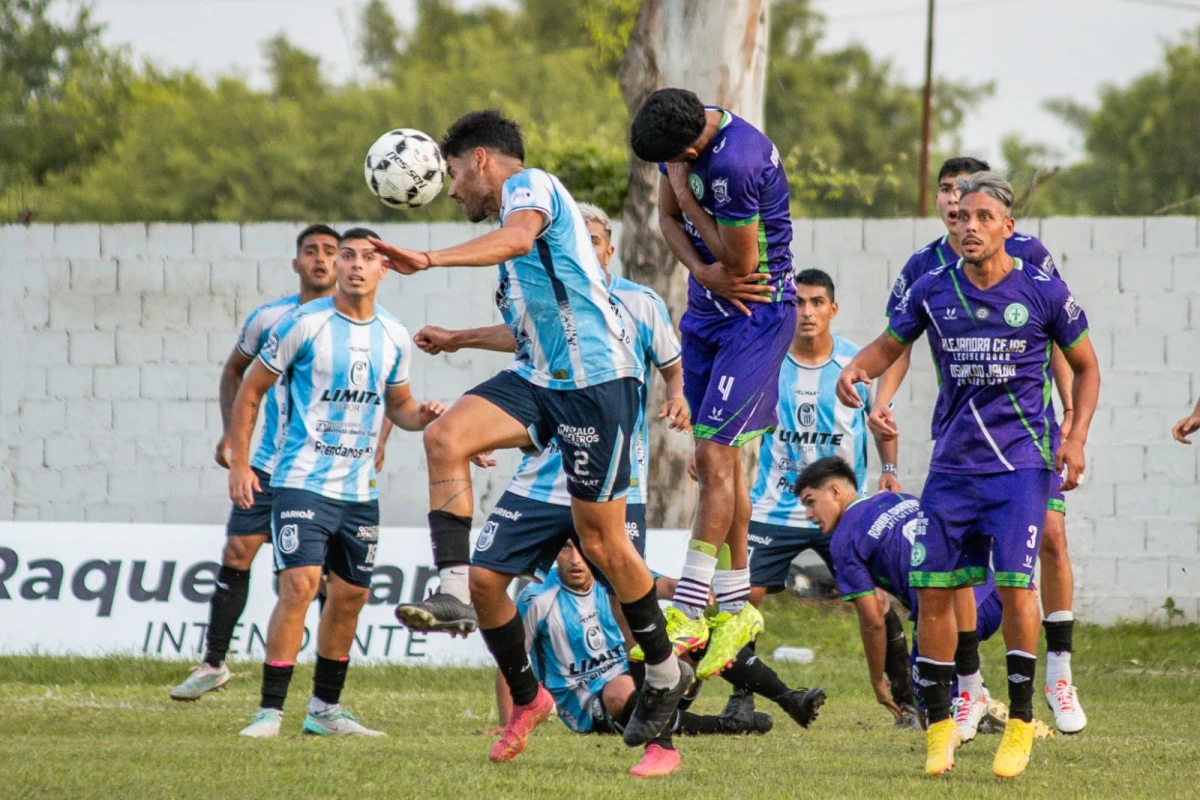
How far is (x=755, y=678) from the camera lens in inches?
300

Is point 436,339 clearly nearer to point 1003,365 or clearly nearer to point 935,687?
point 1003,365

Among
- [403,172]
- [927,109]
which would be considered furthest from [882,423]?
[927,109]

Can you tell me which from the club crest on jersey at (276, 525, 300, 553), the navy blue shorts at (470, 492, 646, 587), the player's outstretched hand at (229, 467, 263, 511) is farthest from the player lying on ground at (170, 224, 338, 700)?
the navy blue shorts at (470, 492, 646, 587)

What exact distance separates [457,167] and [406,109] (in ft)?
123

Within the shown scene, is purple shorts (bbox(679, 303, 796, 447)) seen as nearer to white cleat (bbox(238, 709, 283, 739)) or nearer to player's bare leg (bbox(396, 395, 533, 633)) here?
player's bare leg (bbox(396, 395, 533, 633))

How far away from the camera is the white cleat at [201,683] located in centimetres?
838

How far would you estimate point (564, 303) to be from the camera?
5816 mm

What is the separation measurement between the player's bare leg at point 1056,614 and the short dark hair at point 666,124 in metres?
2.58

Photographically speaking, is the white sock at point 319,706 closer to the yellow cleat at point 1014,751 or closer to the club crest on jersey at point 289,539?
the club crest on jersey at point 289,539

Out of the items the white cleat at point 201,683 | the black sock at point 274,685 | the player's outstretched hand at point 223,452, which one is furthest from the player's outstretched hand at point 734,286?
the white cleat at point 201,683

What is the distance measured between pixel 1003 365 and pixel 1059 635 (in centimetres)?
185

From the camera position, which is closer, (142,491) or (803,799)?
(803,799)

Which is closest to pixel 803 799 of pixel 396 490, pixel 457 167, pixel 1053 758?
pixel 1053 758

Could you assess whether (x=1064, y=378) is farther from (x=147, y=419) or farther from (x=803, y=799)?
(x=147, y=419)
